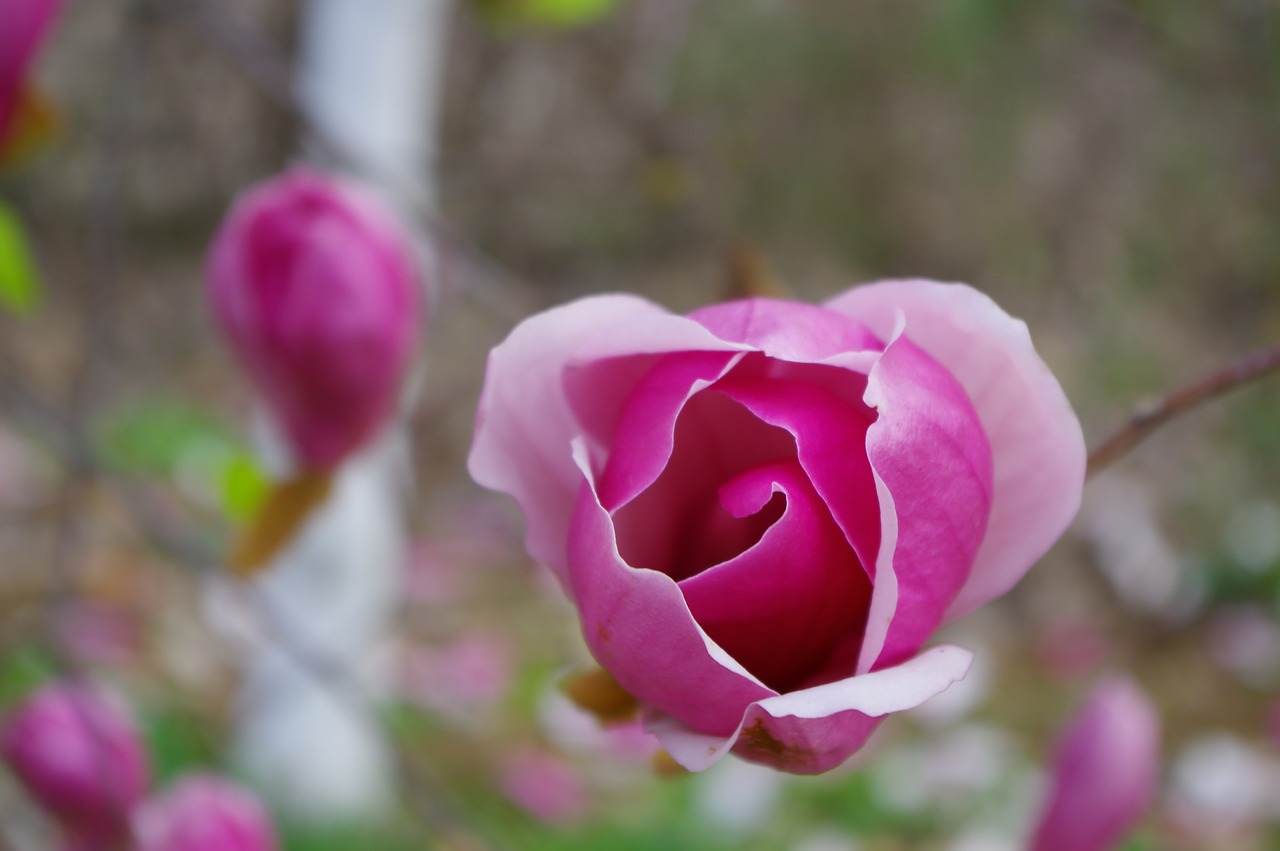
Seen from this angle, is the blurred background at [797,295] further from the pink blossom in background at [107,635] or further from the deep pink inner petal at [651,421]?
the deep pink inner petal at [651,421]

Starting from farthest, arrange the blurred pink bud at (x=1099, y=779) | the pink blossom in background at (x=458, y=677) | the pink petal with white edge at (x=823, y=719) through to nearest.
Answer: the pink blossom in background at (x=458, y=677), the blurred pink bud at (x=1099, y=779), the pink petal with white edge at (x=823, y=719)

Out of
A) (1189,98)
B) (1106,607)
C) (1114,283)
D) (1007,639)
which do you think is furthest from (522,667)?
(1189,98)

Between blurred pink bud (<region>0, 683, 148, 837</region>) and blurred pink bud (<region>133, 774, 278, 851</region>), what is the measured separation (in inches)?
0.6

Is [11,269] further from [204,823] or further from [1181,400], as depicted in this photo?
[1181,400]

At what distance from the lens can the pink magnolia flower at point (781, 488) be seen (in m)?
0.19

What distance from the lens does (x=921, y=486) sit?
199 millimetres

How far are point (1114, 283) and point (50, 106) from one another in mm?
2346

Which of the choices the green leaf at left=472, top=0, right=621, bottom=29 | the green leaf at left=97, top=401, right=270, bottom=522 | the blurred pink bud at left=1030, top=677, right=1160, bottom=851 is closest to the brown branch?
the blurred pink bud at left=1030, top=677, right=1160, bottom=851

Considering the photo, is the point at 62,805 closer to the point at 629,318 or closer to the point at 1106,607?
the point at 629,318

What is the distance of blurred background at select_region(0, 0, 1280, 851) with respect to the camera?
63.1 inches

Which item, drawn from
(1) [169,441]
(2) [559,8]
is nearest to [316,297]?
(2) [559,8]

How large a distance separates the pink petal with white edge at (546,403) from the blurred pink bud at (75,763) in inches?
10.4

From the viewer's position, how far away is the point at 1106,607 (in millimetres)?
2480

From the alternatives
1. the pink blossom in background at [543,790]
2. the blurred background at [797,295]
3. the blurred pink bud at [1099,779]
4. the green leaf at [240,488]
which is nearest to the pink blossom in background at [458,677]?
the blurred background at [797,295]
